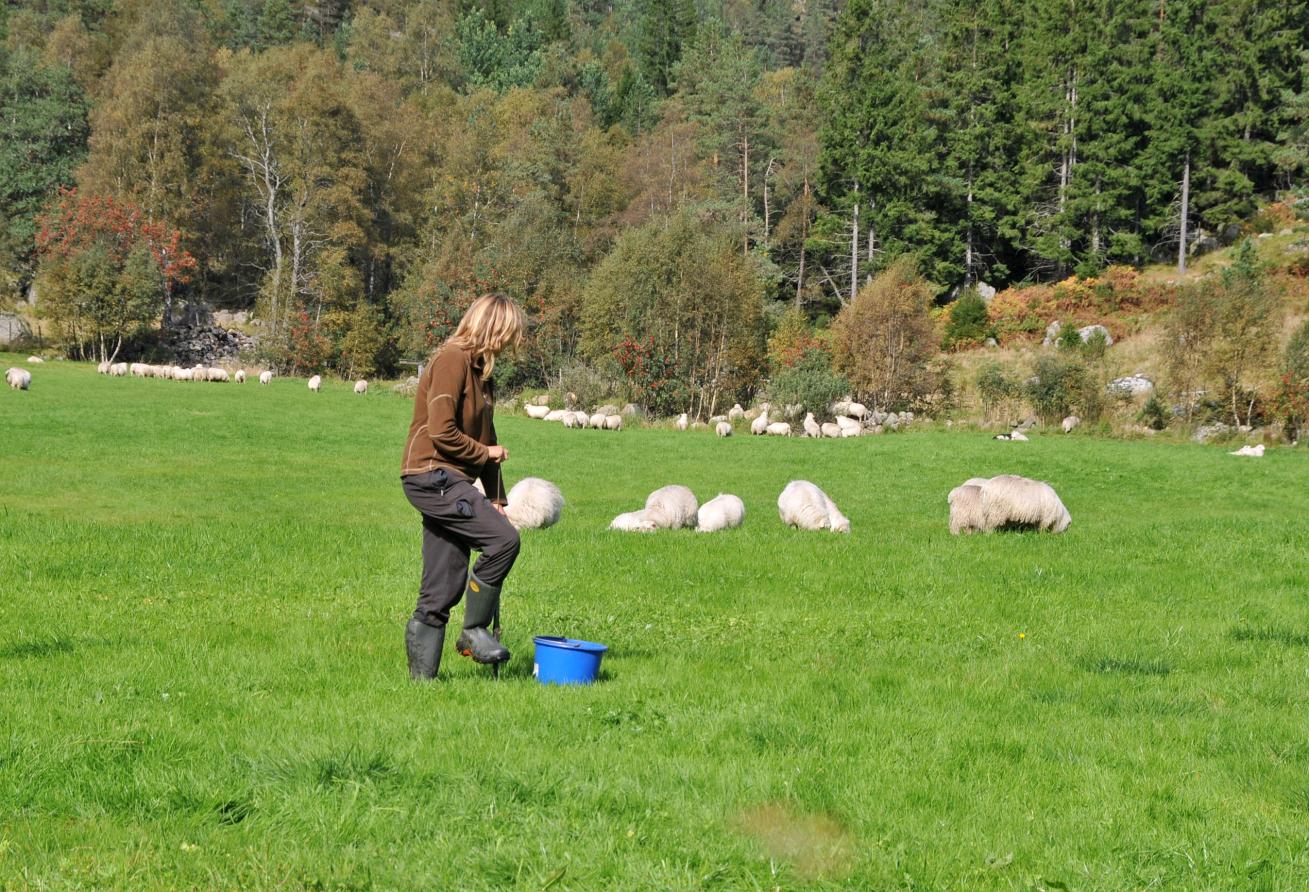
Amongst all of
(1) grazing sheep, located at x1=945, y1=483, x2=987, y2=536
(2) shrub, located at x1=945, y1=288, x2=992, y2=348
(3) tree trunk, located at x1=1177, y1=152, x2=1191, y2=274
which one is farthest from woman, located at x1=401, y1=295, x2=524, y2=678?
(3) tree trunk, located at x1=1177, y1=152, x2=1191, y2=274

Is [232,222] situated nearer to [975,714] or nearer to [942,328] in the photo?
[942,328]

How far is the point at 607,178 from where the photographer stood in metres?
78.9

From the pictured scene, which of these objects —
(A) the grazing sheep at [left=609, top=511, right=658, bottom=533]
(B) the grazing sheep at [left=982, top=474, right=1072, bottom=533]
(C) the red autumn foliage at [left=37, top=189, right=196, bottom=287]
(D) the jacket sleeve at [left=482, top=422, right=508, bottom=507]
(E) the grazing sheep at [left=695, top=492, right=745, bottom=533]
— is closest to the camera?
(D) the jacket sleeve at [left=482, top=422, right=508, bottom=507]

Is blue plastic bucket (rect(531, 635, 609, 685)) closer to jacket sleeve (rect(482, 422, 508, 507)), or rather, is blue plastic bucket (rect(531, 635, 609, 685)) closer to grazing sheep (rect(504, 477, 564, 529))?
jacket sleeve (rect(482, 422, 508, 507))

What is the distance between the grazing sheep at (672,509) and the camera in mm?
17156

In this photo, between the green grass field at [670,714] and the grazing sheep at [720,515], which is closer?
the green grass field at [670,714]

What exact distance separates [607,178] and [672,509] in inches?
2561

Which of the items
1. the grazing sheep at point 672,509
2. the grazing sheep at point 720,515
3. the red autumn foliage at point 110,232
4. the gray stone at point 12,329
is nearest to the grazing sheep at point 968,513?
the grazing sheep at point 720,515

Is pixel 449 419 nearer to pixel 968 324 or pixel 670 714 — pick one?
pixel 670 714

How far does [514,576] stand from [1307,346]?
38620mm

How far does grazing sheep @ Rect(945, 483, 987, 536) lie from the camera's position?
17.2 meters

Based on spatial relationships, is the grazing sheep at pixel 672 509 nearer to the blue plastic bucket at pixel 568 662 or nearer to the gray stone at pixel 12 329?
the blue plastic bucket at pixel 568 662

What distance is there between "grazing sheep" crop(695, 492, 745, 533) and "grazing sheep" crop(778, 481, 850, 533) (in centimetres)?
83

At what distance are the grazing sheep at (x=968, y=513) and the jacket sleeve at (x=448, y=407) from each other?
1164 centimetres
